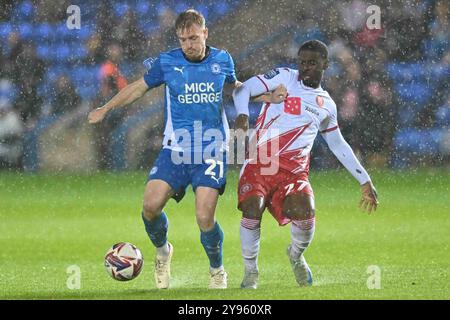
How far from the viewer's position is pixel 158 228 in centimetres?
966

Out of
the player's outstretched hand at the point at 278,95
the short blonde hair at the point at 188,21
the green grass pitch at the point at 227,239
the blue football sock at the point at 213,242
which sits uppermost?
the short blonde hair at the point at 188,21

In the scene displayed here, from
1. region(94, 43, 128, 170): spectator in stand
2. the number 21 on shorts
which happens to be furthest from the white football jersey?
region(94, 43, 128, 170): spectator in stand

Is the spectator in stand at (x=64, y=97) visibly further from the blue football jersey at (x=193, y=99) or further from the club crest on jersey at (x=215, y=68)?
the club crest on jersey at (x=215, y=68)

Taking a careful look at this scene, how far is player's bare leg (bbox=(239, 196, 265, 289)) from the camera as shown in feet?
31.3

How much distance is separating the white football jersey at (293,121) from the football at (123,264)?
1276mm

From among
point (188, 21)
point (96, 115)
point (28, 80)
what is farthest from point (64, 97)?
point (188, 21)

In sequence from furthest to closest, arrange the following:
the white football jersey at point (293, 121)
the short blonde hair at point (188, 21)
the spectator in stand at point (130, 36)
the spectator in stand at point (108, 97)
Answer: the spectator in stand at point (130, 36) < the spectator in stand at point (108, 97) < the white football jersey at point (293, 121) < the short blonde hair at point (188, 21)

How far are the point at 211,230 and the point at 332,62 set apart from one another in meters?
10.9

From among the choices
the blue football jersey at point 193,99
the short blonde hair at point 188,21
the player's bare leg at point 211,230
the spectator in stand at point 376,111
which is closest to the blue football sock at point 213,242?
the player's bare leg at point 211,230

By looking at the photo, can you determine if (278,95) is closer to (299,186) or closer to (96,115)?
(299,186)

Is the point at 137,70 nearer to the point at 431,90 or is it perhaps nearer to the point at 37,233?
the point at 431,90

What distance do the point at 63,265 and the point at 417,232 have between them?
438cm

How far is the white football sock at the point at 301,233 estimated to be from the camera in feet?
31.6

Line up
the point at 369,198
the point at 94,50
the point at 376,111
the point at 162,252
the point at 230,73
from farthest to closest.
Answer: the point at 94,50 → the point at 376,111 → the point at 162,252 → the point at 369,198 → the point at 230,73
